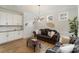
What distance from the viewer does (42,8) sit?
1956mm

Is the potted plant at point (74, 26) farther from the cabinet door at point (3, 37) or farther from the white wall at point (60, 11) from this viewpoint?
the cabinet door at point (3, 37)

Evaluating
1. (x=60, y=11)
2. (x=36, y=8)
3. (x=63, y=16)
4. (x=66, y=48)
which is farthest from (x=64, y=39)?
(x=36, y=8)

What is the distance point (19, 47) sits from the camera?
195cm

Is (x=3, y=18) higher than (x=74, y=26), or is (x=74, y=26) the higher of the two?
(x=3, y=18)

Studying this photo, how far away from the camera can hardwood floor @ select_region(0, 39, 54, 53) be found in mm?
1907

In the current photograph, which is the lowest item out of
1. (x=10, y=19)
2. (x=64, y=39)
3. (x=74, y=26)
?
(x=64, y=39)

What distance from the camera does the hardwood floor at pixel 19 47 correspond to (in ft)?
6.26

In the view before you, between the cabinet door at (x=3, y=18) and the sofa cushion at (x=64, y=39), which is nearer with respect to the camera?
the cabinet door at (x=3, y=18)

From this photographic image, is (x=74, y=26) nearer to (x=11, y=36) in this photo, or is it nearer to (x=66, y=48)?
(x=66, y=48)

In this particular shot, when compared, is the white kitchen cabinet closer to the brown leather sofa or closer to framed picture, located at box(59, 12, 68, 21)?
the brown leather sofa

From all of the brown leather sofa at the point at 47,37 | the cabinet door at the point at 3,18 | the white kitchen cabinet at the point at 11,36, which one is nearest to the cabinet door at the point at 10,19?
the cabinet door at the point at 3,18

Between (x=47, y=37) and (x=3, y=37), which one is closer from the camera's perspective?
(x=3, y=37)

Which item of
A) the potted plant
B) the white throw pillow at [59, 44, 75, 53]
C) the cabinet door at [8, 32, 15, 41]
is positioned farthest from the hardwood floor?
the potted plant
